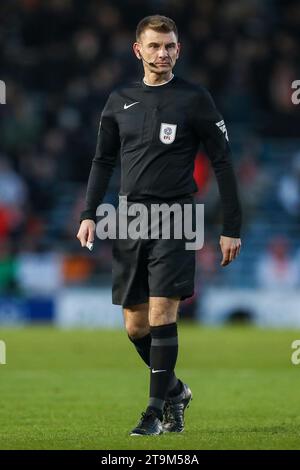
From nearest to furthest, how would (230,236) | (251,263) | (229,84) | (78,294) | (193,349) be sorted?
(230,236) → (193,349) → (78,294) → (251,263) → (229,84)

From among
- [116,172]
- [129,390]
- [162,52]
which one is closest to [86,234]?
[162,52]

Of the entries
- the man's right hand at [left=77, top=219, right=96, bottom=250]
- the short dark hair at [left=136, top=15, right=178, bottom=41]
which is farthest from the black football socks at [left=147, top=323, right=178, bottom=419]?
the short dark hair at [left=136, top=15, right=178, bottom=41]

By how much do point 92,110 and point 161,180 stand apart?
13.8 meters

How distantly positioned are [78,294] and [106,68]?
4.10m

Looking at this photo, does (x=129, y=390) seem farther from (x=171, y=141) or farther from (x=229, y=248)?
(x=171, y=141)

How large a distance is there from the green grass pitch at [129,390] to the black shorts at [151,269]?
2.56ft

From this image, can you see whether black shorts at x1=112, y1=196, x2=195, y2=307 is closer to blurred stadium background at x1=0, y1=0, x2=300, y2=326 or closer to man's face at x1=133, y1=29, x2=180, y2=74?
man's face at x1=133, y1=29, x2=180, y2=74

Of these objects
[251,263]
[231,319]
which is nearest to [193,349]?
[231,319]

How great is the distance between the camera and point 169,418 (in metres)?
7.23

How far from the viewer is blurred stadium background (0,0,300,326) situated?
19.2 m

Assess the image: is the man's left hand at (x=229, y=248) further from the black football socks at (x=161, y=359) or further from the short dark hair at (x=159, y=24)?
the short dark hair at (x=159, y=24)

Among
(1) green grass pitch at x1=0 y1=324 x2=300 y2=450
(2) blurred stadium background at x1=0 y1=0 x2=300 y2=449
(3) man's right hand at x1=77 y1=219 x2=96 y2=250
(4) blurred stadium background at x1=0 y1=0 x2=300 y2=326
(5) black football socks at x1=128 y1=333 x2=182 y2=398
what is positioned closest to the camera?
(1) green grass pitch at x1=0 y1=324 x2=300 y2=450

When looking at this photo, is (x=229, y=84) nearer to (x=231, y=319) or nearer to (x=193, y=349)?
(x=231, y=319)

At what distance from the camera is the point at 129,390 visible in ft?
32.7
